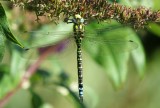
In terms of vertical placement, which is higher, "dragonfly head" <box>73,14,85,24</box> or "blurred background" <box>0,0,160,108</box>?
"dragonfly head" <box>73,14,85,24</box>

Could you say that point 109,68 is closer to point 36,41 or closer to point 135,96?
point 36,41

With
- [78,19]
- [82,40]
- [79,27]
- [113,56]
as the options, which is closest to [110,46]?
[113,56]

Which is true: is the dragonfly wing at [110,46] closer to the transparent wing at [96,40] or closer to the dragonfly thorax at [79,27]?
the transparent wing at [96,40]

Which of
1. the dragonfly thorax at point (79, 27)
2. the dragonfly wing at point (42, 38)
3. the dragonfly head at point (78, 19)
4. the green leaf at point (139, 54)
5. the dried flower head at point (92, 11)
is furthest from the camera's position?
the dragonfly wing at point (42, 38)

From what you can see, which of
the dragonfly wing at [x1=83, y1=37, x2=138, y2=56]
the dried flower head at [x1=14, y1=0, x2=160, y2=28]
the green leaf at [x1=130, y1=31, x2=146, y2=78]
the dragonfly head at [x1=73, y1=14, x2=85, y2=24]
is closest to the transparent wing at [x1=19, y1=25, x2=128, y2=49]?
the dragonfly wing at [x1=83, y1=37, x2=138, y2=56]

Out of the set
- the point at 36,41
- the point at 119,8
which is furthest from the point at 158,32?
the point at 119,8

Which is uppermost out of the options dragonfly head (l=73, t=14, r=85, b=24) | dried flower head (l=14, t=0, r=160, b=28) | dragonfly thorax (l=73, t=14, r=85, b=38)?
dried flower head (l=14, t=0, r=160, b=28)

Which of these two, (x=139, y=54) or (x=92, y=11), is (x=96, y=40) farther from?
(x=92, y=11)

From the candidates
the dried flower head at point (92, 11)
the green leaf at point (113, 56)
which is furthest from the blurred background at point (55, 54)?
the dried flower head at point (92, 11)

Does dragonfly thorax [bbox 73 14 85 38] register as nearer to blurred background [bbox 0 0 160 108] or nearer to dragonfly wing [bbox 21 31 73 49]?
blurred background [bbox 0 0 160 108]
